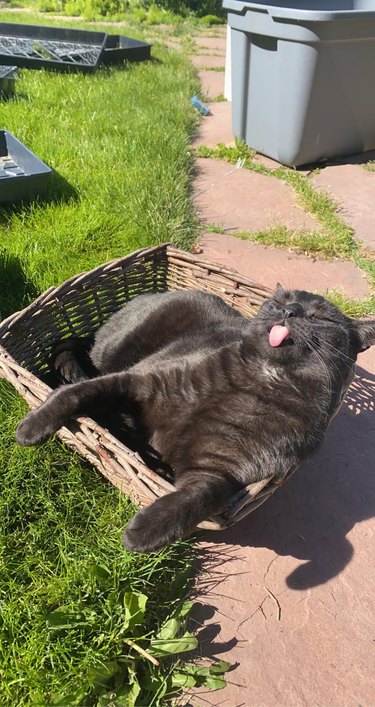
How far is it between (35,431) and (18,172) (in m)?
2.14

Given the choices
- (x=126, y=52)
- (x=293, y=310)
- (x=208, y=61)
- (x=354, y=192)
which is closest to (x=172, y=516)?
(x=293, y=310)

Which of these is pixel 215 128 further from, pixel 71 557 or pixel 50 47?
pixel 71 557

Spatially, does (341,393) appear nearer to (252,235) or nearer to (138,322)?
(138,322)

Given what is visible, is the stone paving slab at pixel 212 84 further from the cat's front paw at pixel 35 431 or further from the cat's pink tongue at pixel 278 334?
the cat's front paw at pixel 35 431

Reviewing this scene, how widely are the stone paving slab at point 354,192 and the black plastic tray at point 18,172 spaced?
1821mm

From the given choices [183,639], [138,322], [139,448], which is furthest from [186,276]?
[183,639]

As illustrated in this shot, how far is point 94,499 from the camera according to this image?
1609 mm

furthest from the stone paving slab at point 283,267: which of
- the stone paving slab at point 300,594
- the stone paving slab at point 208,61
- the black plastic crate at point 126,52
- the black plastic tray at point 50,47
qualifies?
the stone paving slab at point 208,61

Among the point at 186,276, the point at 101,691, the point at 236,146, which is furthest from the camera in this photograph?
the point at 236,146

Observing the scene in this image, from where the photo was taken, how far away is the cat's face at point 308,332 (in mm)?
1508

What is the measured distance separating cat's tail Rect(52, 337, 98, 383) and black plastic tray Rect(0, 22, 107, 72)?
13.3 ft

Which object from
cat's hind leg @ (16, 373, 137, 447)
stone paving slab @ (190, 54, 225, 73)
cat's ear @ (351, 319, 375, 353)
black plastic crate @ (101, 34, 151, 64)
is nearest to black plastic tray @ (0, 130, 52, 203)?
cat's hind leg @ (16, 373, 137, 447)

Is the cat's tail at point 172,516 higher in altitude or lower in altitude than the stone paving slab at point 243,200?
lower

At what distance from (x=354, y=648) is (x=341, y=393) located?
2.21ft
